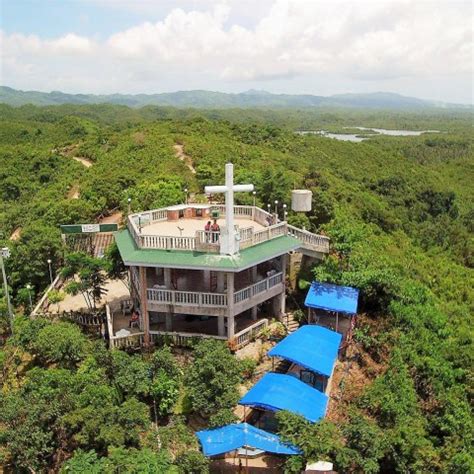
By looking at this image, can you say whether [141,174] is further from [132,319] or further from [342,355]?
[342,355]

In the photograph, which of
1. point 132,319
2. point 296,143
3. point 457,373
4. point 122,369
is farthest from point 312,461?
point 296,143

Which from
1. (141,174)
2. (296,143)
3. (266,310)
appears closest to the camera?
(266,310)

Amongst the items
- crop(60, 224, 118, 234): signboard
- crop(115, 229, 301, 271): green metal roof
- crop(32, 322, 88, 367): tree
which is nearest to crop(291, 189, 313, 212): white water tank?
crop(115, 229, 301, 271): green metal roof

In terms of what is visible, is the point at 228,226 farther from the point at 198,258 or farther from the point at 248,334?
the point at 248,334

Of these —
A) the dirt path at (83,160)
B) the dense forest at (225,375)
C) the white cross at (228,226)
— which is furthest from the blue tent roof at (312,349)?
the dirt path at (83,160)

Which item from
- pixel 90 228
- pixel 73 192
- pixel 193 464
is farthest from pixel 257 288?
pixel 73 192

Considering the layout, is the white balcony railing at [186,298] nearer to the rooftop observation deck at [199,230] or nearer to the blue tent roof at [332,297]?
the rooftop observation deck at [199,230]

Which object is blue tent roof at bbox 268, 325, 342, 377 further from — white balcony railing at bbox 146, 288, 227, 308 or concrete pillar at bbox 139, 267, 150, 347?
concrete pillar at bbox 139, 267, 150, 347
